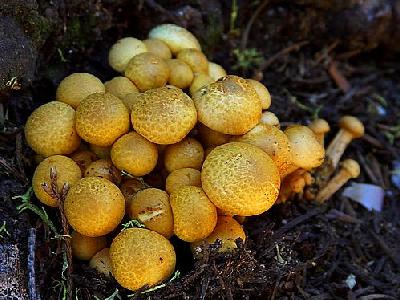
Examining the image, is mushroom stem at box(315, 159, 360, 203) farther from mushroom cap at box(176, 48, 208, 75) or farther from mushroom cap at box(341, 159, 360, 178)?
mushroom cap at box(176, 48, 208, 75)

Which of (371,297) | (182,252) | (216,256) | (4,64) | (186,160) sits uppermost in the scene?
(4,64)

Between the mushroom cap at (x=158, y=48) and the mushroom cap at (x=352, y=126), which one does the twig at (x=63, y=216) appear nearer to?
the mushroom cap at (x=158, y=48)

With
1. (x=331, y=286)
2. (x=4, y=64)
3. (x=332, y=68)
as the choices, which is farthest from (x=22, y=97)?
(x=332, y=68)

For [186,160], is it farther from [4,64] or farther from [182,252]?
[4,64]

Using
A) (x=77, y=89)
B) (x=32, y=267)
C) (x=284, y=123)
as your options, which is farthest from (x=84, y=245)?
(x=284, y=123)

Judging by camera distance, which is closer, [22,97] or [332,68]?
[22,97]

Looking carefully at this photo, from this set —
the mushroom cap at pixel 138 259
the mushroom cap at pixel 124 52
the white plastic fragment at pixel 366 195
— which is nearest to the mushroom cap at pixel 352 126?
the white plastic fragment at pixel 366 195

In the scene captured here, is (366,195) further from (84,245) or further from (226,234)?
(84,245)
